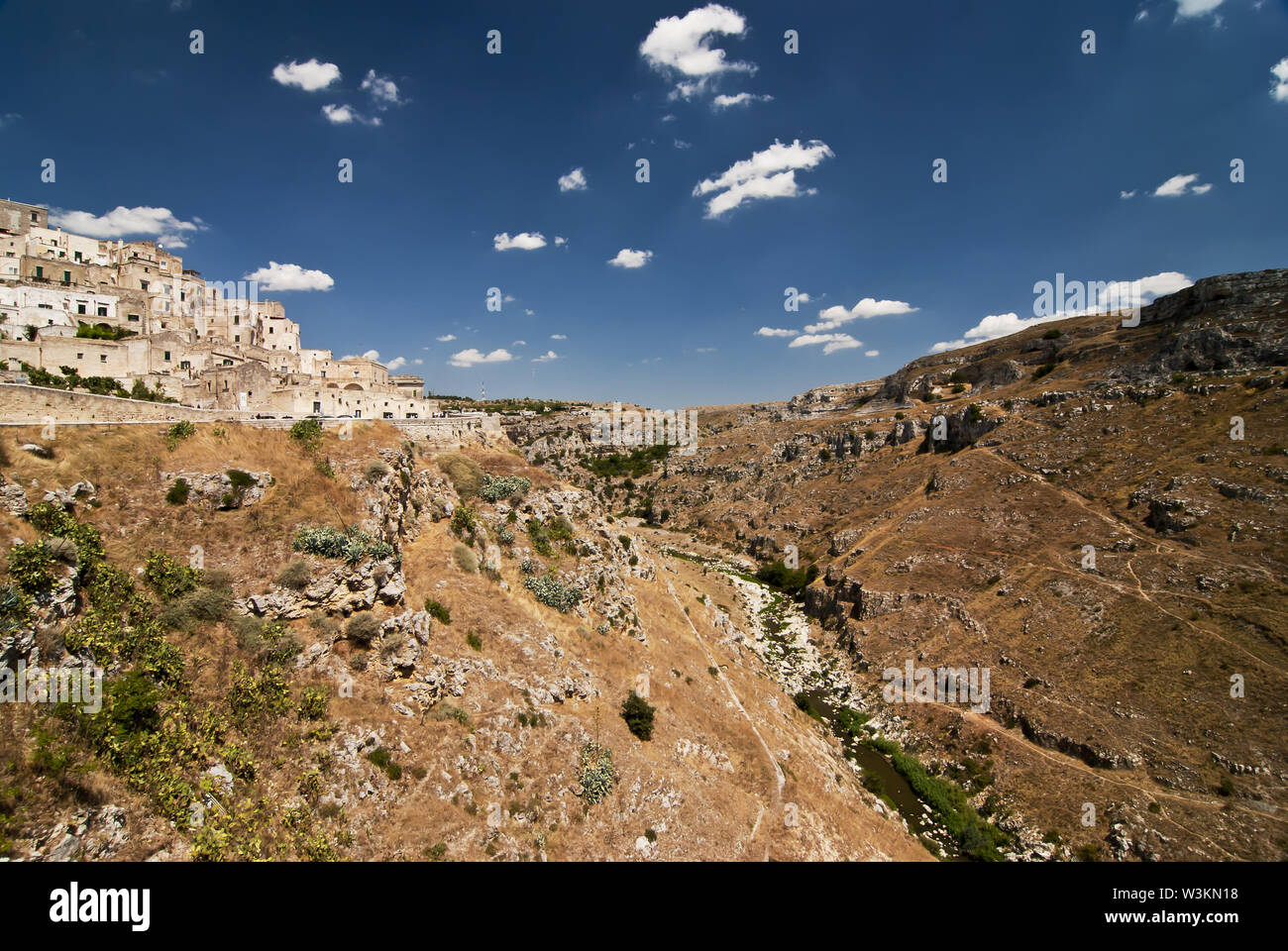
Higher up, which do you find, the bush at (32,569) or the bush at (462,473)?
the bush at (462,473)

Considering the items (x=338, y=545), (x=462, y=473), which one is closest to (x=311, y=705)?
(x=338, y=545)

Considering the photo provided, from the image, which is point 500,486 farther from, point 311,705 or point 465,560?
point 311,705

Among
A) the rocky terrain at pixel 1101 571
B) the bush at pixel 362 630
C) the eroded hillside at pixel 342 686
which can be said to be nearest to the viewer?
the eroded hillside at pixel 342 686

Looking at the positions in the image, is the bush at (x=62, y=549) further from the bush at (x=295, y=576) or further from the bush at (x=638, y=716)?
the bush at (x=638, y=716)

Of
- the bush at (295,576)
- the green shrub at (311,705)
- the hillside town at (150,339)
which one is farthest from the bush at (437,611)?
the hillside town at (150,339)
